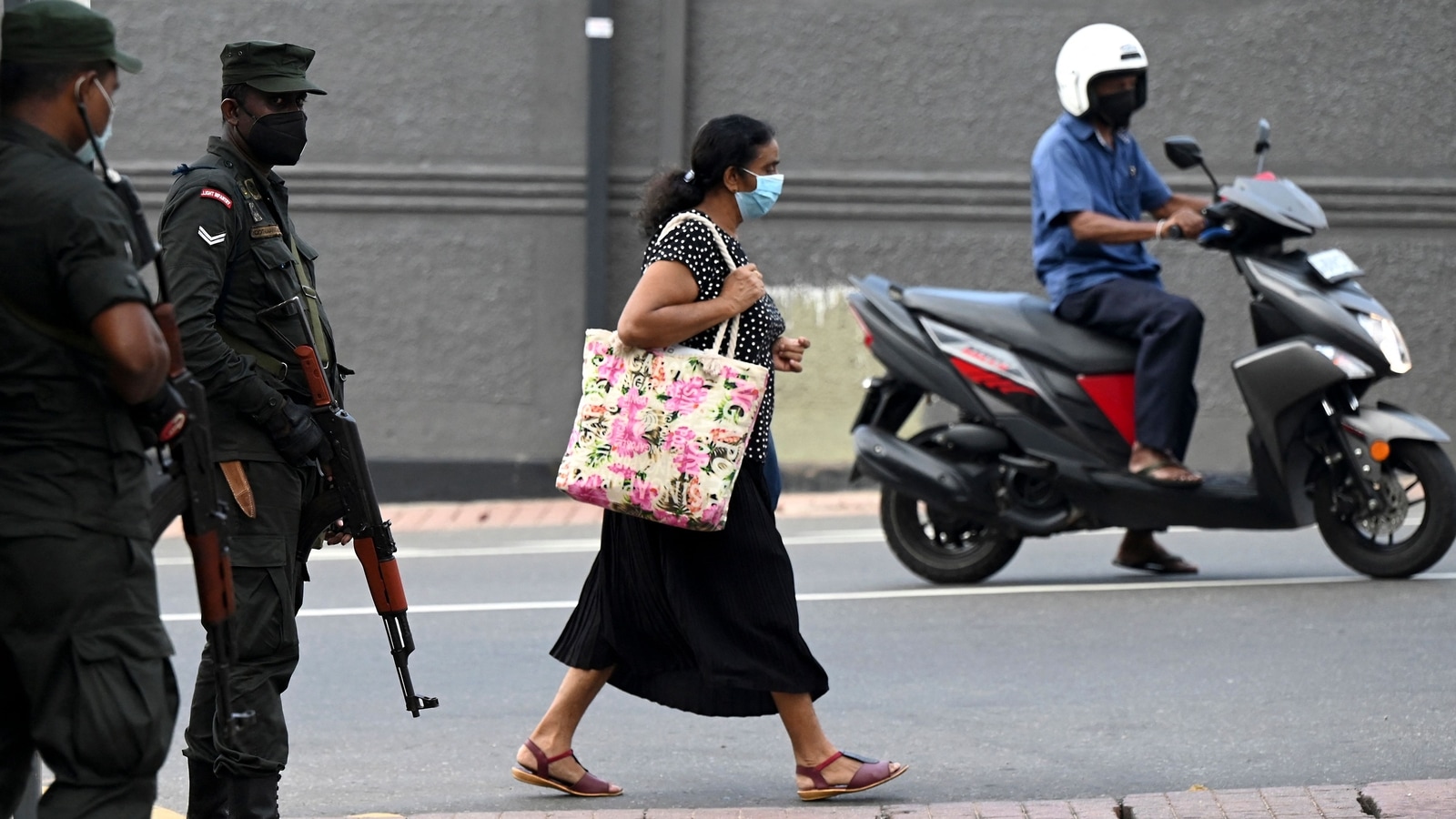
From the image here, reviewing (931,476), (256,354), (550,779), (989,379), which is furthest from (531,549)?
(256,354)

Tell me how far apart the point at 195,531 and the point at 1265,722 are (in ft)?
11.8

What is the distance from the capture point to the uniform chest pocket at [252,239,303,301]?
15.7ft

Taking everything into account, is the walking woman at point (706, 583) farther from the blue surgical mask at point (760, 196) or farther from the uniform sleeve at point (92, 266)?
the uniform sleeve at point (92, 266)

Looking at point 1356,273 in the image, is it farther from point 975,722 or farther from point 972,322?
point 975,722

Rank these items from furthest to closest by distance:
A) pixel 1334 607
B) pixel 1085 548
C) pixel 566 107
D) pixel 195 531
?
pixel 566 107, pixel 1085 548, pixel 1334 607, pixel 195 531

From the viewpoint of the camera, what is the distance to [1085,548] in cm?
1023

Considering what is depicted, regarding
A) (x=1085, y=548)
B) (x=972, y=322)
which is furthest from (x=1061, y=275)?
(x=1085, y=548)

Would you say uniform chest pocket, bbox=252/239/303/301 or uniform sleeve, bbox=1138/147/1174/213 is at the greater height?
uniform chest pocket, bbox=252/239/303/301

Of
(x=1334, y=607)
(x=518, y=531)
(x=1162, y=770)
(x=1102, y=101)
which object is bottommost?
(x=518, y=531)

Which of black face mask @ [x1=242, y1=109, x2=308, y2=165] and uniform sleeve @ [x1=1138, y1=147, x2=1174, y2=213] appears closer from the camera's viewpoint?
black face mask @ [x1=242, y1=109, x2=308, y2=165]

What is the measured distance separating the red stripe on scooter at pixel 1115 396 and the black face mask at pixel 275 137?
4480 mm

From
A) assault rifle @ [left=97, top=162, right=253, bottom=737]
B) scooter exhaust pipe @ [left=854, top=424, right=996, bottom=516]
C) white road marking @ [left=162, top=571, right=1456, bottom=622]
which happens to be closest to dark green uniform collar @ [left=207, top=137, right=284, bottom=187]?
assault rifle @ [left=97, top=162, right=253, bottom=737]

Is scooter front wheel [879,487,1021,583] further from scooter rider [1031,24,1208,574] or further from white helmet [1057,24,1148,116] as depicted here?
white helmet [1057,24,1148,116]

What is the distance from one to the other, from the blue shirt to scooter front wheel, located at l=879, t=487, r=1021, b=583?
1013mm
